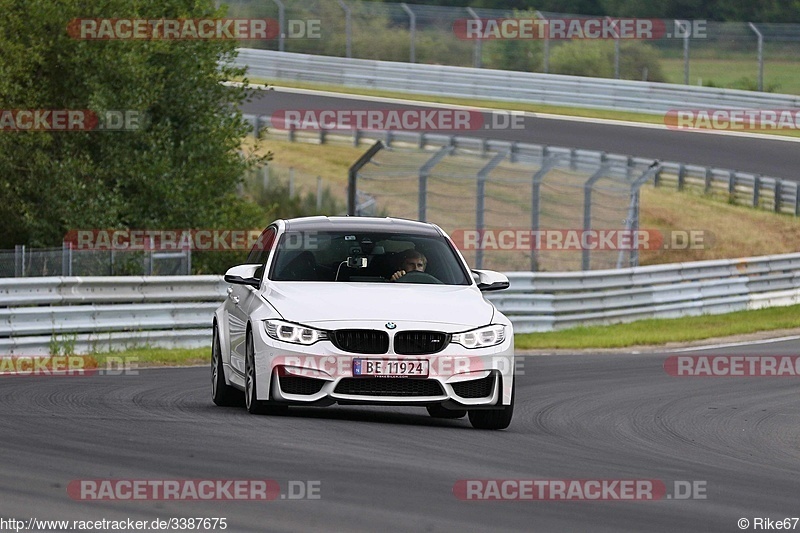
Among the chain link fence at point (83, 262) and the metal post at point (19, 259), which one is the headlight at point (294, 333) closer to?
the chain link fence at point (83, 262)

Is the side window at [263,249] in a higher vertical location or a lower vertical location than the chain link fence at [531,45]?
lower

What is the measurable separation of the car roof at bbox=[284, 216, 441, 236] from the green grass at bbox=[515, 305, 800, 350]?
8.82m

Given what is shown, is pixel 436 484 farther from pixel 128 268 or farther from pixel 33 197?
pixel 33 197

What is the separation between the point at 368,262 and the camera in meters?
11.4

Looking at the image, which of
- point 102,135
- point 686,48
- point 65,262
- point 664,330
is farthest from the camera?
point 686,48

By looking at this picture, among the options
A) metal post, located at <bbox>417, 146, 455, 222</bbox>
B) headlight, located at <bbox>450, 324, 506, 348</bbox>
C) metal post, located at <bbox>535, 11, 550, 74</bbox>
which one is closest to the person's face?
headlight, located at <bbox>450, 324, 506, 348</bbox>

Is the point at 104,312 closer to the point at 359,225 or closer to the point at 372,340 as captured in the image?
the point at 359,225

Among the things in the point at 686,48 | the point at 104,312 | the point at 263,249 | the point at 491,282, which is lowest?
the point at 104,312

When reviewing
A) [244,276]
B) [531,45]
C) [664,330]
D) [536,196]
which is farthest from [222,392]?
[531,45]

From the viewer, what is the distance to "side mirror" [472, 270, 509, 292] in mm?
11418

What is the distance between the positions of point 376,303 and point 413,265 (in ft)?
3.23

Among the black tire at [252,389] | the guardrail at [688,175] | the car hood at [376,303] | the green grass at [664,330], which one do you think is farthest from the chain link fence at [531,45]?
the black tire at [252,389]

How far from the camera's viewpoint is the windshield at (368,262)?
37.1ft

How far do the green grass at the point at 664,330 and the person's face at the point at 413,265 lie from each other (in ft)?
30.2
